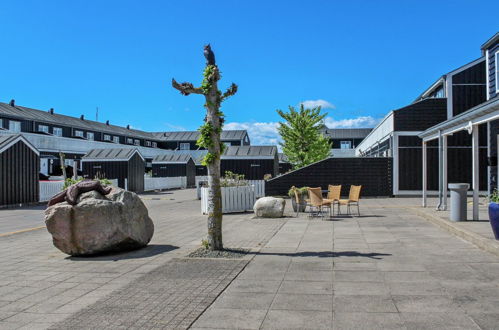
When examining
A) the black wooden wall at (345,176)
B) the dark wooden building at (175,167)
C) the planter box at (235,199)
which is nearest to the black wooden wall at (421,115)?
the black wooden wall at (345,176)

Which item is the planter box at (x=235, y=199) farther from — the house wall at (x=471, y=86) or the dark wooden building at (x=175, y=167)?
the dark wooden building at (x=175, y=167)

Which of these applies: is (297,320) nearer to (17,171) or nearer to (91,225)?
(91,225)

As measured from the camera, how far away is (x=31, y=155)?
67.3 ft

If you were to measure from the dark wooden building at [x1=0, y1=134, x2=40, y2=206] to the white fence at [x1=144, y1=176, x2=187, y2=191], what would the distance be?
11.8 metres

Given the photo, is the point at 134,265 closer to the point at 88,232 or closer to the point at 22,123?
the point at 88,232

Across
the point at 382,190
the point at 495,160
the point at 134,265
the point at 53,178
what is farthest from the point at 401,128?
the point at 53,178

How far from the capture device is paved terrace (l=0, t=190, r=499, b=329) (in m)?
4.10

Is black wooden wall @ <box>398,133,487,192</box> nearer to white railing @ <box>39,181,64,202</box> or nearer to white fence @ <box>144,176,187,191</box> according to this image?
white railing @ <box>39,181,64,202</box>

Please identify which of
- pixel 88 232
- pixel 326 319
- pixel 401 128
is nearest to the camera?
pixel 326 319

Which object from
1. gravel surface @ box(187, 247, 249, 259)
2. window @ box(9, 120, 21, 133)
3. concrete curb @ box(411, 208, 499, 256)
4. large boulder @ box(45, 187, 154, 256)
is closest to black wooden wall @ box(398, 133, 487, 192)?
concrete curb @ box(411, 208, 499, 256)

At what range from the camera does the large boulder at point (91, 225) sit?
23.7 ft

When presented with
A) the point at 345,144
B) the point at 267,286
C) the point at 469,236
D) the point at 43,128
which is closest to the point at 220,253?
the point at 267,286

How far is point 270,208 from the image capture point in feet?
42.8

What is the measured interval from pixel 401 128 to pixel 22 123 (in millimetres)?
33783
